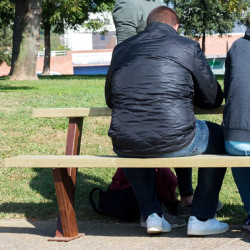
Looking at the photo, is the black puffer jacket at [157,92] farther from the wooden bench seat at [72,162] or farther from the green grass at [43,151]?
the green grass at [43,151]

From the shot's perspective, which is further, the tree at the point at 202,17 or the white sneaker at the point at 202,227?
the tree at the point at 202,17

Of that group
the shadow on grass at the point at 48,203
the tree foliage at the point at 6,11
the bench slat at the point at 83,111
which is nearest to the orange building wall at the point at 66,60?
the tree foliage at the point at 6,11

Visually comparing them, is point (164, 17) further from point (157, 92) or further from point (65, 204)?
Answer: point (65, 204)

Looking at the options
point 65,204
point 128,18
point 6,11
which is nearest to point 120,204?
point 65,204

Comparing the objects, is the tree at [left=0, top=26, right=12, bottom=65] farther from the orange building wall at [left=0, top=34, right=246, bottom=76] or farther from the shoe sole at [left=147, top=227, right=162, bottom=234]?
the shoe sole at [left=147, top=227, right=162, bottom=234]

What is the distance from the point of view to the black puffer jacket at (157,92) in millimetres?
3732

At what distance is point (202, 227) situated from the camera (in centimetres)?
404

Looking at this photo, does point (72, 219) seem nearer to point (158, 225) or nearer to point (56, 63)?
point (158, 225)

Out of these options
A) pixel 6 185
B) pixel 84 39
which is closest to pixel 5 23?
pixel 6 185

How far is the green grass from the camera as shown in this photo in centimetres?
500

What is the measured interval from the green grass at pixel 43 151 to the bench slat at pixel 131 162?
3.29 feet

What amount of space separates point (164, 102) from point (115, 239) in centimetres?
109

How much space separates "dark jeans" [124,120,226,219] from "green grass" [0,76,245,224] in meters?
0.58

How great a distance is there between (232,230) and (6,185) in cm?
236
